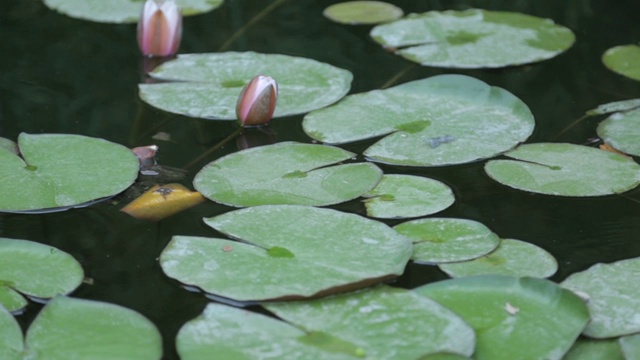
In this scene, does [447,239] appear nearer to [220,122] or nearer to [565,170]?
[565,170]

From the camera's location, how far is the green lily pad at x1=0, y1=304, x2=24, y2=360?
1040 millimetres

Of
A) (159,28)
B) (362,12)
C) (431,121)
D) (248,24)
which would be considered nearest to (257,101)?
(431,121)

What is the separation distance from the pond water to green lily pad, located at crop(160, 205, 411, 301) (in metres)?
0.04

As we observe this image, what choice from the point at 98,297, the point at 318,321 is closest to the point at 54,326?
the point at 98,297

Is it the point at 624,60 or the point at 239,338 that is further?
the point at 624,60

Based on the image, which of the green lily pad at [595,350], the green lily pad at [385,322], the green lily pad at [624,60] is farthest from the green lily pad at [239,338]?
the green lily pad at [624,60]

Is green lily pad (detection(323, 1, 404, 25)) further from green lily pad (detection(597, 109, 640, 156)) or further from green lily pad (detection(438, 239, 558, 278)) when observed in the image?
green lily pad (detection(438, 239, 558, 278))

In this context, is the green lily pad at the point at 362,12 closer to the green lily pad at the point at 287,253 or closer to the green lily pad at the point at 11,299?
the green lily pad at the point at 287,253

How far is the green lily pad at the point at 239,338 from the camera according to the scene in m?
1.04

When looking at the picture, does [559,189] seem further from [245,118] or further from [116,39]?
[116,39]

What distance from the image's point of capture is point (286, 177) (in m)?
1.47

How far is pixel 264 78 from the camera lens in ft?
5.42

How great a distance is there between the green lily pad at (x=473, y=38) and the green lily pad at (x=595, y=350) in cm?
96

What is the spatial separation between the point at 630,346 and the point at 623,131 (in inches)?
26.6
